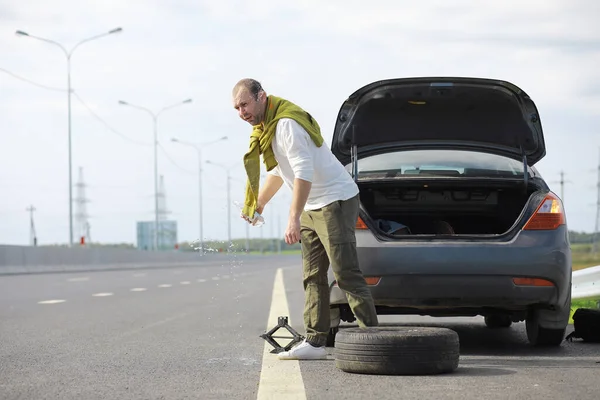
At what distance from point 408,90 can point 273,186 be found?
1.25 m

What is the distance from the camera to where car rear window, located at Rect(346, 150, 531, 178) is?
316 inches

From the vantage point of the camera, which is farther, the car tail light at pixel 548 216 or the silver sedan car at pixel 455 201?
the car tail light at pixel 548 216

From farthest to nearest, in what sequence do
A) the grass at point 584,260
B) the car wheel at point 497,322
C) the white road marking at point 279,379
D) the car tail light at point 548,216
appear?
the grass at point 584,260 → the car wheel at point 497,322 → the car tail light at point 548,216 → the white road marking at point 279,379

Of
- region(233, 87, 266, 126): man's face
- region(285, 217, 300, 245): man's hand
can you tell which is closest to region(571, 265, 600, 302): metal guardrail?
region(285, 217, 300, 245): man's hand

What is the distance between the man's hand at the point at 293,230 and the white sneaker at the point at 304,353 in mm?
697

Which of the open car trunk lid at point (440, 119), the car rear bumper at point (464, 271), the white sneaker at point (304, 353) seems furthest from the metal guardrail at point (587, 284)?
the white sneaker at point (304, 353)

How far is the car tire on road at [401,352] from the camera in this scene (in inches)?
242

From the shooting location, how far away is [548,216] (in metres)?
7.52

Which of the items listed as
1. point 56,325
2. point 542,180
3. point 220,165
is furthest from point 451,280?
point 220,165

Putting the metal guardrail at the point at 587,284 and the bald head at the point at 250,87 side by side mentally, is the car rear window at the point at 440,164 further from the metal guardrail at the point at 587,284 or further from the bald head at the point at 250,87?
the metal guardrail at the point at 587,284

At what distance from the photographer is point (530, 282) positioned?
24.0 feet

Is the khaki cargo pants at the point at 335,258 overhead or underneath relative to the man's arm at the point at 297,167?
underneath

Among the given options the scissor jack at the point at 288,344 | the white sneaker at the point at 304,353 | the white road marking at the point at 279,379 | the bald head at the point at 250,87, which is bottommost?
the white road marking at the point at 279,379

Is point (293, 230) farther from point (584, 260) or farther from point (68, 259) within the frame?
point (584, 260)
